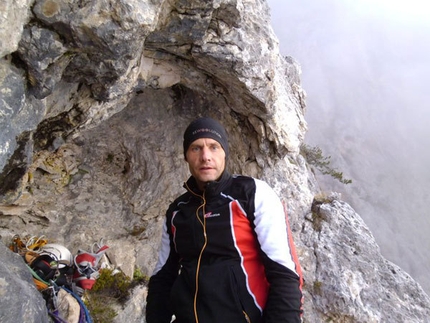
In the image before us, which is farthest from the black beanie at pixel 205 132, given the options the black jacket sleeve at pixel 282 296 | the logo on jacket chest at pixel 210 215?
the black jacket sleeve at pixel 282 296

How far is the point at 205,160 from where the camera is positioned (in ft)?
8.72

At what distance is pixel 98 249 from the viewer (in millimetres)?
6375

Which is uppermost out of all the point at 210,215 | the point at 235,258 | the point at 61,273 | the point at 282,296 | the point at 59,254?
the point at 210,215

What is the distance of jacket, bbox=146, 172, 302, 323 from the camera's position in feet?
7.49

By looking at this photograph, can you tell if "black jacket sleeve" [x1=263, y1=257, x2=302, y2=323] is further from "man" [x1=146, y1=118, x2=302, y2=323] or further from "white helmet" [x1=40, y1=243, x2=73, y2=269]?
"white helmet" [x1=40, y1=243, x2=73, y2=269]

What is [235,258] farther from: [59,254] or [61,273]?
[59,254]

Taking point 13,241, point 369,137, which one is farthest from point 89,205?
point 369,137

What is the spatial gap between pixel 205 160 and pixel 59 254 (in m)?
3.95

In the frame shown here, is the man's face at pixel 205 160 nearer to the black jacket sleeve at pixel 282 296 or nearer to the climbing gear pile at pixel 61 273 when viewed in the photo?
the black jacket sleeve at pixel 282 296

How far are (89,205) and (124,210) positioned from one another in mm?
726

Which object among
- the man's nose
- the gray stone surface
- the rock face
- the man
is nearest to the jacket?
the man

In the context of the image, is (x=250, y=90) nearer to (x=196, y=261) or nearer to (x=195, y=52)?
(x=195, y=52)

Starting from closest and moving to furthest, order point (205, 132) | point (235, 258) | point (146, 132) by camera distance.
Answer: point (235, 258) < point (205, 132) < point (146, 132)

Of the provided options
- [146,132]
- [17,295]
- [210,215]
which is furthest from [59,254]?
[210,215]
